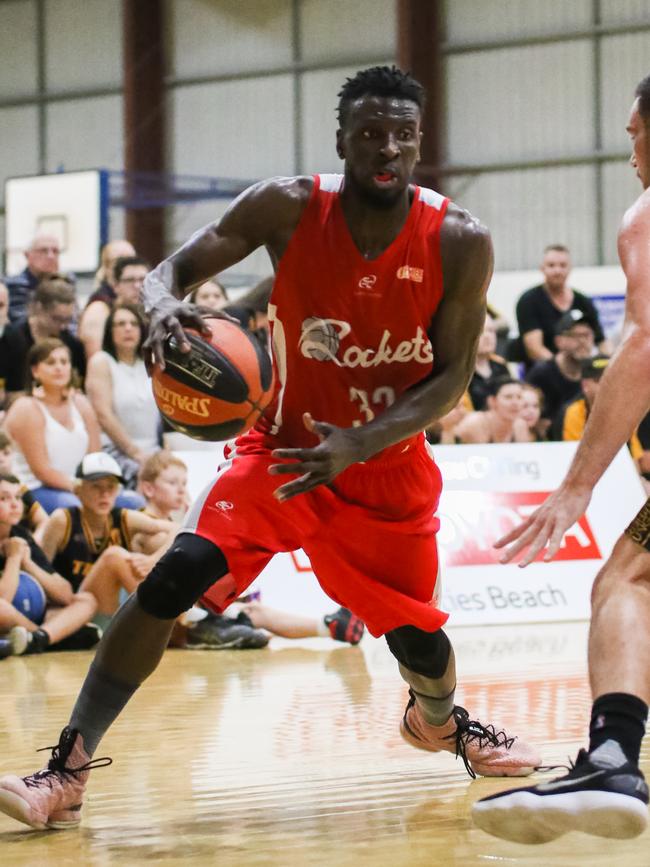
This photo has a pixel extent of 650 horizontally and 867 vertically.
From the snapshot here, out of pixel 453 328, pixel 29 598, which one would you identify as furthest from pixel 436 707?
pixel 29 598

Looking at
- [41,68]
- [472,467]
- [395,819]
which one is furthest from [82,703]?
[41,68]

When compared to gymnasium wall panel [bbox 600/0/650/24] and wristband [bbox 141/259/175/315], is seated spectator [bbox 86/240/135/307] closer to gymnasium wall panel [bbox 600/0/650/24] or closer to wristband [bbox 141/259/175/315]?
wristband [bbox 141/259/175/315]

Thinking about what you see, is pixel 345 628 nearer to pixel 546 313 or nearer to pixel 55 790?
pixel 546 313

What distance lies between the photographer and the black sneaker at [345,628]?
25.6 feet

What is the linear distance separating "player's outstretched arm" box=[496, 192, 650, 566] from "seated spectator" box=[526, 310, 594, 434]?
7.57 m

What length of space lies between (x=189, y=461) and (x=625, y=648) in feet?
19.4

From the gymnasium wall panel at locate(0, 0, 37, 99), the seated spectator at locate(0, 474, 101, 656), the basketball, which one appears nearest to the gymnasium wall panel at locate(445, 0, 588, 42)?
the gymnasium wall panel at locate(0, 0, 37, 99)

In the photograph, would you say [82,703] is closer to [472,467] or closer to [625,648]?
[625,648]

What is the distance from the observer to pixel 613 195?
2152 cm

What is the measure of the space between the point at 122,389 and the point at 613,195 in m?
14.6

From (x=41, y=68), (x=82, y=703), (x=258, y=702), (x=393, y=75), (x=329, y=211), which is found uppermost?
(x=41, y=68)

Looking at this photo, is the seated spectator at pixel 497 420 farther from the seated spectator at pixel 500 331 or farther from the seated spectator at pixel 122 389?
the seated spectator at pixel 122 389

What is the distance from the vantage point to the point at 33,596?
7434 mm

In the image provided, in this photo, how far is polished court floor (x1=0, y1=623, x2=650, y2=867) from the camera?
130 inches
